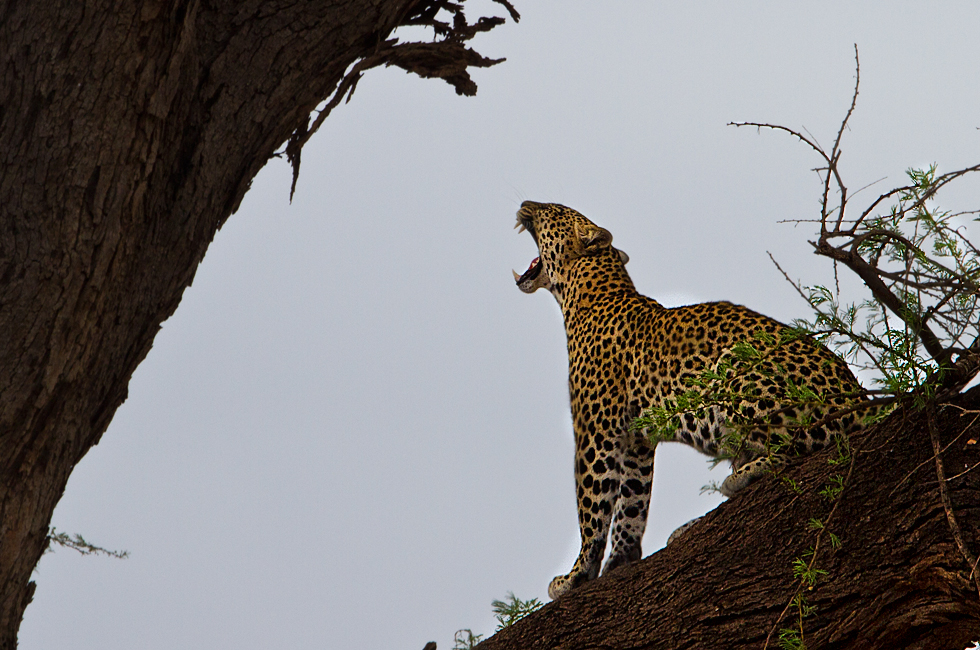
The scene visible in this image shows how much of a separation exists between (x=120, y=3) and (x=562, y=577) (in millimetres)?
2993

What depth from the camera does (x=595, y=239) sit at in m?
6.05

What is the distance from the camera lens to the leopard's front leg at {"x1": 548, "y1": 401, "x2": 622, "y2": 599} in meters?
4.77

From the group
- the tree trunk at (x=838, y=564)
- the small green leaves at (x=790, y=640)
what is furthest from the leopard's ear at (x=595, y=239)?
the small green leaves at (x=790, y=640)

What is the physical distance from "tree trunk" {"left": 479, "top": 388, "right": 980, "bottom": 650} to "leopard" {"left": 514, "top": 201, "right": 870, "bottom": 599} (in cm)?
48

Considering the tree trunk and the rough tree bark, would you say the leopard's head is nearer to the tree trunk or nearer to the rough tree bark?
the rough tree bark

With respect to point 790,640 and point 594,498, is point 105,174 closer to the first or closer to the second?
point 790,640

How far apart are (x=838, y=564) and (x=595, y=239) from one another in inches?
130

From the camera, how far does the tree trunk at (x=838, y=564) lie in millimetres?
2814

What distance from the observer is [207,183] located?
143 inches

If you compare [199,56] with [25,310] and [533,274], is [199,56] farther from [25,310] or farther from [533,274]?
[533,274]

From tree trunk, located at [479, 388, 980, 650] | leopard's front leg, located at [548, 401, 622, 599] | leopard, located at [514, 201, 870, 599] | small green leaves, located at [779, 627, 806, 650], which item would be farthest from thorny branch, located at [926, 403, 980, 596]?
leopard's front leg, located at [548, 401, 622, 599]

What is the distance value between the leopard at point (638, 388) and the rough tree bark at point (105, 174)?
180cm

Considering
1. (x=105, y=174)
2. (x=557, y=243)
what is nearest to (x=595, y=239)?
(x=557, y=243)

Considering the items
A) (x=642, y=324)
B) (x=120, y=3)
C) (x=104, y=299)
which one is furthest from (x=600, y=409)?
(x=120, y=3)
